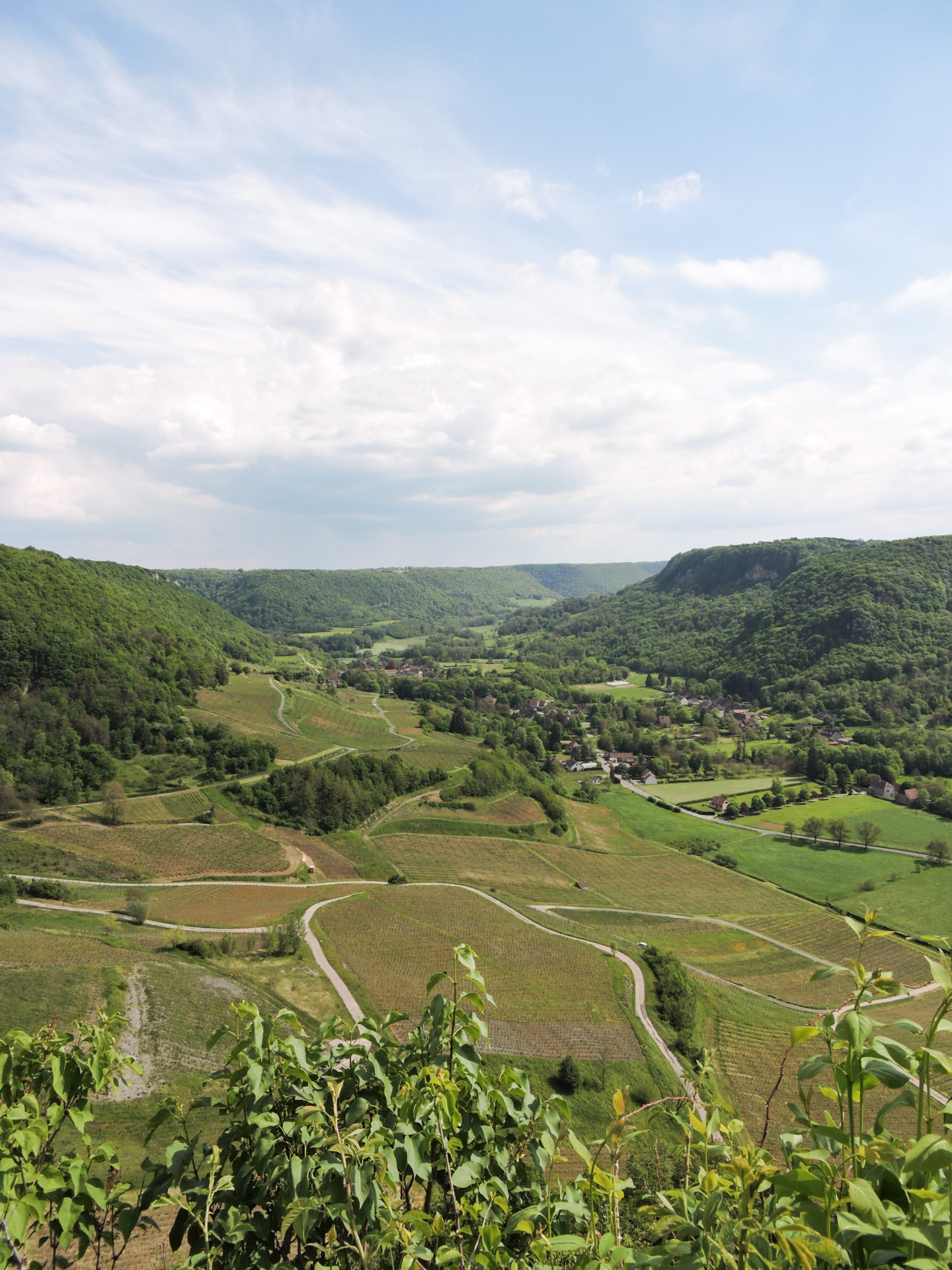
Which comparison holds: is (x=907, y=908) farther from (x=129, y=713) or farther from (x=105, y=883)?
(x=129, y=713)

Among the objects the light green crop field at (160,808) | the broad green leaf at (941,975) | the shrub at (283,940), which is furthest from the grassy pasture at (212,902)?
the broad green leaf at (941,975)

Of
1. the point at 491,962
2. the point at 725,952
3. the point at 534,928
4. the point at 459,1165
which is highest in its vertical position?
the point at 459,1165

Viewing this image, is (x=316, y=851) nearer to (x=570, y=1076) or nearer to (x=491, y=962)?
(x=491, y=962)

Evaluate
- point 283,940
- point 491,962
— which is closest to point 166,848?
point 283,940

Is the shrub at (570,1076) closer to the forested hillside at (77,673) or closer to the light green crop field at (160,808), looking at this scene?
the light green crop field at (160,808)

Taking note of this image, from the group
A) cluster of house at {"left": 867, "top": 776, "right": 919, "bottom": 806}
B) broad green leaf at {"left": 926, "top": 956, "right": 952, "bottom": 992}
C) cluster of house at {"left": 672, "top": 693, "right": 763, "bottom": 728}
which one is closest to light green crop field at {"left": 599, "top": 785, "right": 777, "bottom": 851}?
cluster of house at {"left": 867, "top": 776, "right": 919, "bottom": 806}

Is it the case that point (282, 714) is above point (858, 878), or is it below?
above
